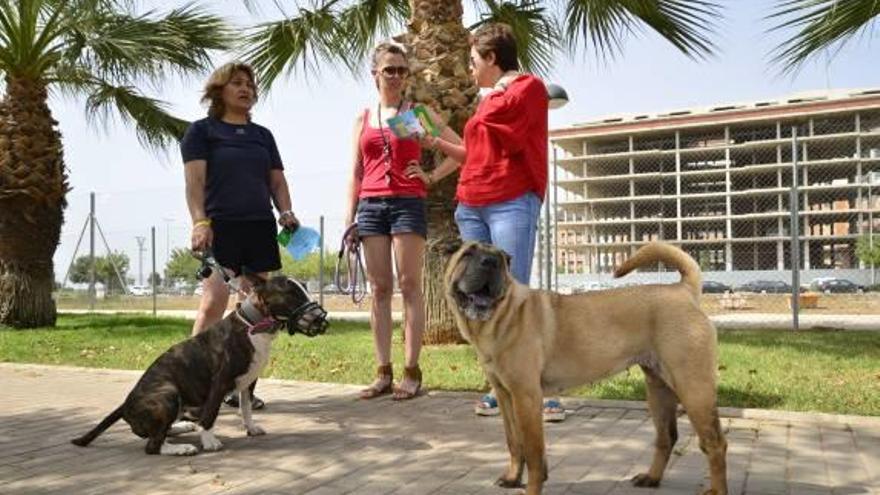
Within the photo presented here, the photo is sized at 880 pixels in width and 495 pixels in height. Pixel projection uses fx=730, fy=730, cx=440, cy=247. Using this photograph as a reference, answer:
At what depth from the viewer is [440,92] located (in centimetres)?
885

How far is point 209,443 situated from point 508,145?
2.39 m

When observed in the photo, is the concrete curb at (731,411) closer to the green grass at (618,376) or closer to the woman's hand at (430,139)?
the green grass at (618,376)

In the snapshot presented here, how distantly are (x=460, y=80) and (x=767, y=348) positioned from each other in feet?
15.6

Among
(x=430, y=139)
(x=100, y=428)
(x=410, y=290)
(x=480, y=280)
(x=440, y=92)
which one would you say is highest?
(x=440, y=92)

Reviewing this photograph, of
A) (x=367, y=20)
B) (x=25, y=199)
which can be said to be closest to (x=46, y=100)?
(x=25, y=199)

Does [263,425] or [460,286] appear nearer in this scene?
[460,286]

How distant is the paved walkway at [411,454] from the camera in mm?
3371

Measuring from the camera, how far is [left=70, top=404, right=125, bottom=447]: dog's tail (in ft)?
13.5

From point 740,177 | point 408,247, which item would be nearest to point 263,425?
point 408,247

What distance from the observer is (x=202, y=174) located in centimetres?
474

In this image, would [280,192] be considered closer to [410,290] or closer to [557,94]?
[410,290]

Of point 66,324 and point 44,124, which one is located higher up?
point 44,124

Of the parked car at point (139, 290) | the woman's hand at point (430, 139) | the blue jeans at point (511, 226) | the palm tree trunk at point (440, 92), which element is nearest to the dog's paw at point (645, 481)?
the blue jeans at point (511, 226)

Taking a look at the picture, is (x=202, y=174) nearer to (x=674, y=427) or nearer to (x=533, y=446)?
(x=533, y=446)
